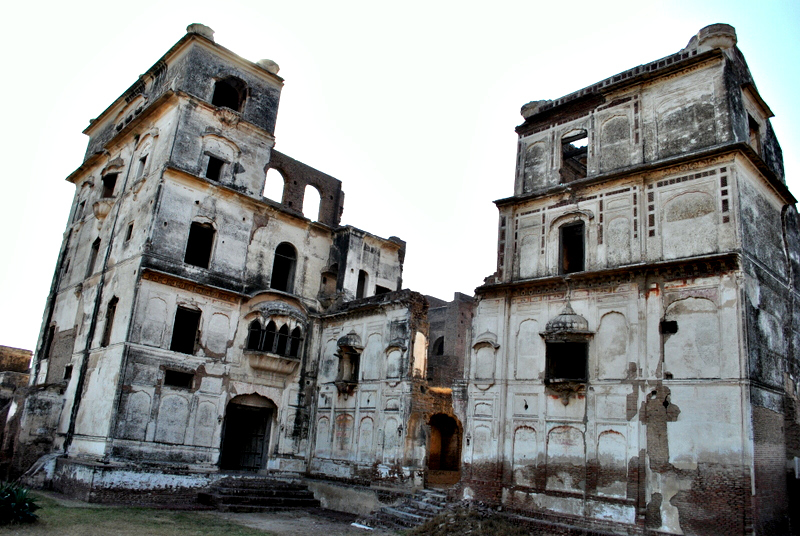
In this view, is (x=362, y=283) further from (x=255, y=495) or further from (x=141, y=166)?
(x=141, y=166)

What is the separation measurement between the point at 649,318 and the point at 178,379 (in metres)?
14.2

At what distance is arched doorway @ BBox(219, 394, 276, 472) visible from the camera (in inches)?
822

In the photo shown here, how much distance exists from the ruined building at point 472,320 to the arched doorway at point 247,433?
87 millimetres

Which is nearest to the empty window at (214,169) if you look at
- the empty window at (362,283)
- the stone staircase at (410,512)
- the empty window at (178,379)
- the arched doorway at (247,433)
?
the empty window at (362,283)

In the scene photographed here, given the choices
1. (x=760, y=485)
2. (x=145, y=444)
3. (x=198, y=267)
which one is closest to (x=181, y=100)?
(x=198, y=267)

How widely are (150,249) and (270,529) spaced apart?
9.71m

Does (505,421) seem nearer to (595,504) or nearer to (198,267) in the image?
(595,504)

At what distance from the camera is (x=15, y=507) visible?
463 inches

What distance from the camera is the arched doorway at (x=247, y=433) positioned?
20891 mm

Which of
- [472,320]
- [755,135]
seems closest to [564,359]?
[472,320]

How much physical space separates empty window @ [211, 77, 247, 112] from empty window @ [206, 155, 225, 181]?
2.53 metres

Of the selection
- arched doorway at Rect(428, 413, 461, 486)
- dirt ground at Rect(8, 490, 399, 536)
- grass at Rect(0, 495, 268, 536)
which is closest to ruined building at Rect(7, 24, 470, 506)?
dirt ground at Rect(8, 490, 399, 536)

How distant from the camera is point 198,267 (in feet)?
65.9

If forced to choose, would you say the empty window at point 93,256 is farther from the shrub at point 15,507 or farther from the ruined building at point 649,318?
the ruined building at point 649,318
